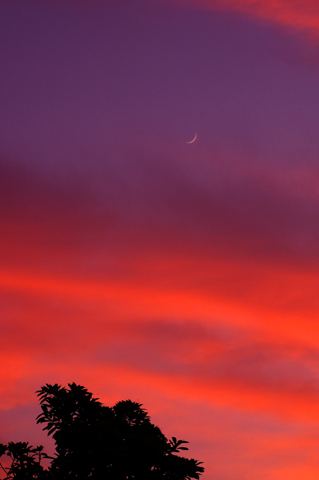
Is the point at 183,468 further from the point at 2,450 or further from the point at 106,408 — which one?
the point at 2,450

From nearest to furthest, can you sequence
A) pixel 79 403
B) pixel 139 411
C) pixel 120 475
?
1. pixel 120 475
2. pixel 79 403
3. pixel 139 411

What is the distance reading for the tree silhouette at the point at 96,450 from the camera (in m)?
24.2

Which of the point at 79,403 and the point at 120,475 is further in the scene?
the point at 79,403

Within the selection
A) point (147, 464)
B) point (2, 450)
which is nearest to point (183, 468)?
point (147, 464)

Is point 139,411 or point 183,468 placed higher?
point 139,411

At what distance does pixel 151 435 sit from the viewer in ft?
86.0

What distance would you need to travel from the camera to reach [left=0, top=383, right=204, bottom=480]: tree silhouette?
24156 mm

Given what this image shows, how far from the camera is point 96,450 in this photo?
24109 millimetres

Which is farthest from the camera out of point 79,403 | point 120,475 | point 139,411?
point 139,411

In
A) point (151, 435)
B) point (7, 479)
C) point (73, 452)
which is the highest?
point (151, 435)

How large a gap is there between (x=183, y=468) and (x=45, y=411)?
6693 mm

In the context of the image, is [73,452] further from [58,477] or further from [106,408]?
[106,408]

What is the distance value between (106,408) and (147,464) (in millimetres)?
3677

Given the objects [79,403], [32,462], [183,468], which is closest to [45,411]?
[79,403]
